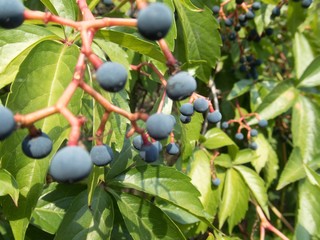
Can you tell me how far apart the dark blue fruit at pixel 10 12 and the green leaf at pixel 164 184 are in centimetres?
98

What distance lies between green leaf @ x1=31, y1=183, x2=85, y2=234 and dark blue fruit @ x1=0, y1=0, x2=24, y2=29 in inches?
44.9

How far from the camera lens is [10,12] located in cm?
118

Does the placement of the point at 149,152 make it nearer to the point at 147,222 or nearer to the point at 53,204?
the point at 147,222

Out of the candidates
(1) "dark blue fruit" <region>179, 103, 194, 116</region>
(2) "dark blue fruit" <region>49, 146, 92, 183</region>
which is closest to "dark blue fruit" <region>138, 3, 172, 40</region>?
(2) "dark blue fruit" <region>49, 146, 92, 183</region>

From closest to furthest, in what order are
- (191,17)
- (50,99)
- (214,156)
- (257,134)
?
(50,99)
(191,17)
(214,156)
(257,134)

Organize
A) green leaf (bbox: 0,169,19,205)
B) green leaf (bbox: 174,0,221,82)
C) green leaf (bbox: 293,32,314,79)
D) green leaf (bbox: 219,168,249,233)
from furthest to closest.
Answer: green leaf (bbox: 293,32,314,79), green leaf (bbox: 219,168,249,233), green leaf (bbox: 174,0,221,82), green leaf (bbox: 0,169,19,205)

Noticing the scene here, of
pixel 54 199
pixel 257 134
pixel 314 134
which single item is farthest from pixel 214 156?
pixel 54 199

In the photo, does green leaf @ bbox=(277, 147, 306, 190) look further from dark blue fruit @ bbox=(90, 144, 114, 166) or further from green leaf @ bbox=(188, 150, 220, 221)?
dark blue fruit @ bbox=(90, 144, 114, 166)

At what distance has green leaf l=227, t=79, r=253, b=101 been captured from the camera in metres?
3.11

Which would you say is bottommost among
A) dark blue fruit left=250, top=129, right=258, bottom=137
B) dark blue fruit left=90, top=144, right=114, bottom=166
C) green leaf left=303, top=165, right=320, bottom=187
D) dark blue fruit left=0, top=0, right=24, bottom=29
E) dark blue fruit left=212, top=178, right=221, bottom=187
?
dark blue fruit left=212, top=178, right=221, bottom=187

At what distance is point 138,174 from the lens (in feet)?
6.64

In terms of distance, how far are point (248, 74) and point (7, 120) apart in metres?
2.51

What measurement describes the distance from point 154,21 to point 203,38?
1.39 m

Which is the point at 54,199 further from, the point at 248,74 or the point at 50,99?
the point at 248,74
